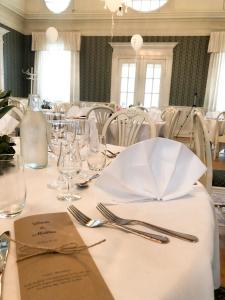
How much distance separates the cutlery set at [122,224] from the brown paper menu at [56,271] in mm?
57

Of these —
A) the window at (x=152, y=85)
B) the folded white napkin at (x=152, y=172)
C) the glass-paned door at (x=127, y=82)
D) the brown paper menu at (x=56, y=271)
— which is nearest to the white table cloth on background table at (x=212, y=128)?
the window at (x=152, y=85)

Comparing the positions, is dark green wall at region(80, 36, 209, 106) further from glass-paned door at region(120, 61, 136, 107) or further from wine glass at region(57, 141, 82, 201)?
wine glass at region(57, 141, 82, 201)

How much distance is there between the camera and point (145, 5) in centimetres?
695

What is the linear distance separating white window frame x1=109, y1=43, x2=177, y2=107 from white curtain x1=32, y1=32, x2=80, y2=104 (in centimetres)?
102

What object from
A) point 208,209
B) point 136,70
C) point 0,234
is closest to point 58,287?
point 0,234

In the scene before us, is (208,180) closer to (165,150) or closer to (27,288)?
(165,150)

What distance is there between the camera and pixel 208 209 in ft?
2.56

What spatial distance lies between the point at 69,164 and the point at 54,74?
23.7 feet

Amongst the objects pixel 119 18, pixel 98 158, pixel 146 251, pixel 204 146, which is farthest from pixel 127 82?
pixel 146 251

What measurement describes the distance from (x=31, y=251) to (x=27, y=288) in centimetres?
10

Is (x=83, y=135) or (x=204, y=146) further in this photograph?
(x=204, y=146)

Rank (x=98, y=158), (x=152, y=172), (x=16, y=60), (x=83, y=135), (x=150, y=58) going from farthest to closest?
(x=16, y=60) → (x=150, y=58) → (x=83, y=135) → (x=98, y=158) → (x=152, y=172)

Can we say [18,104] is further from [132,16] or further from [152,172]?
[132,16]

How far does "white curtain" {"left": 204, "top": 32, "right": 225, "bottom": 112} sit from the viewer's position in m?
6.62
